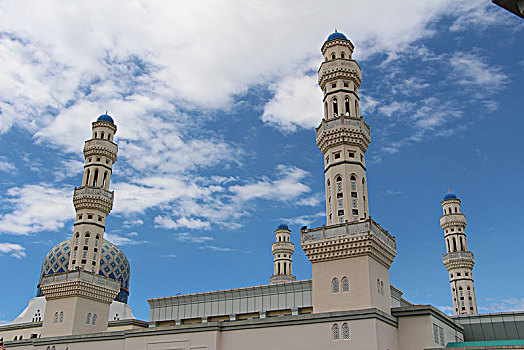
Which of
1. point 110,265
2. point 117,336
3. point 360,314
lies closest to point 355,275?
point 360,314

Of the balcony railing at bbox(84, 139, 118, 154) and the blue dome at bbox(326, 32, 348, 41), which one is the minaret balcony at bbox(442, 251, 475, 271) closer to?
the blue dome at bbox(326, 32, 348, 41)

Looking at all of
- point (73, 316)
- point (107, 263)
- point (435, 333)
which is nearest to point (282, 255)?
point (107, 263)

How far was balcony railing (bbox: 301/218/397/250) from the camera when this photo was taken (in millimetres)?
27883

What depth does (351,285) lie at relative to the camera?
2744 centimetres

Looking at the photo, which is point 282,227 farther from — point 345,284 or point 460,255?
point 345,284

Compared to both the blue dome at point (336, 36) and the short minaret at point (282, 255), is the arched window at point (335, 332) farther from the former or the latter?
the short minaret at point (282, 255)

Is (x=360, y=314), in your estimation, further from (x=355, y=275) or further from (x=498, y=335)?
(x=498, y=335)

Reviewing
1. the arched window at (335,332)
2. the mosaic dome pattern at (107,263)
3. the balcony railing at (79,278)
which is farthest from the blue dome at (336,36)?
the mosaic dome pattern at (107,263)

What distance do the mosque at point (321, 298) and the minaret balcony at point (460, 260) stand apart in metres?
11.5

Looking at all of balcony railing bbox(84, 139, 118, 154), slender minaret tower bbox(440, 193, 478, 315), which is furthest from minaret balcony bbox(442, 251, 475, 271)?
balcony railing bbox(84, 139, 118, 154)

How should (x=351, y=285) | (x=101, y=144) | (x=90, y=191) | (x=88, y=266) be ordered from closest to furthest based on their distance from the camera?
(x=351, y=285) < (x=88, y=266) < (x=90, y=191) < (x=101, y=144)

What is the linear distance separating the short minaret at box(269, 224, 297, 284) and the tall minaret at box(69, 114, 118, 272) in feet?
80.8

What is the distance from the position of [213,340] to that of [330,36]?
2271 cm

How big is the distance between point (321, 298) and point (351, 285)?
1922 millimetres
